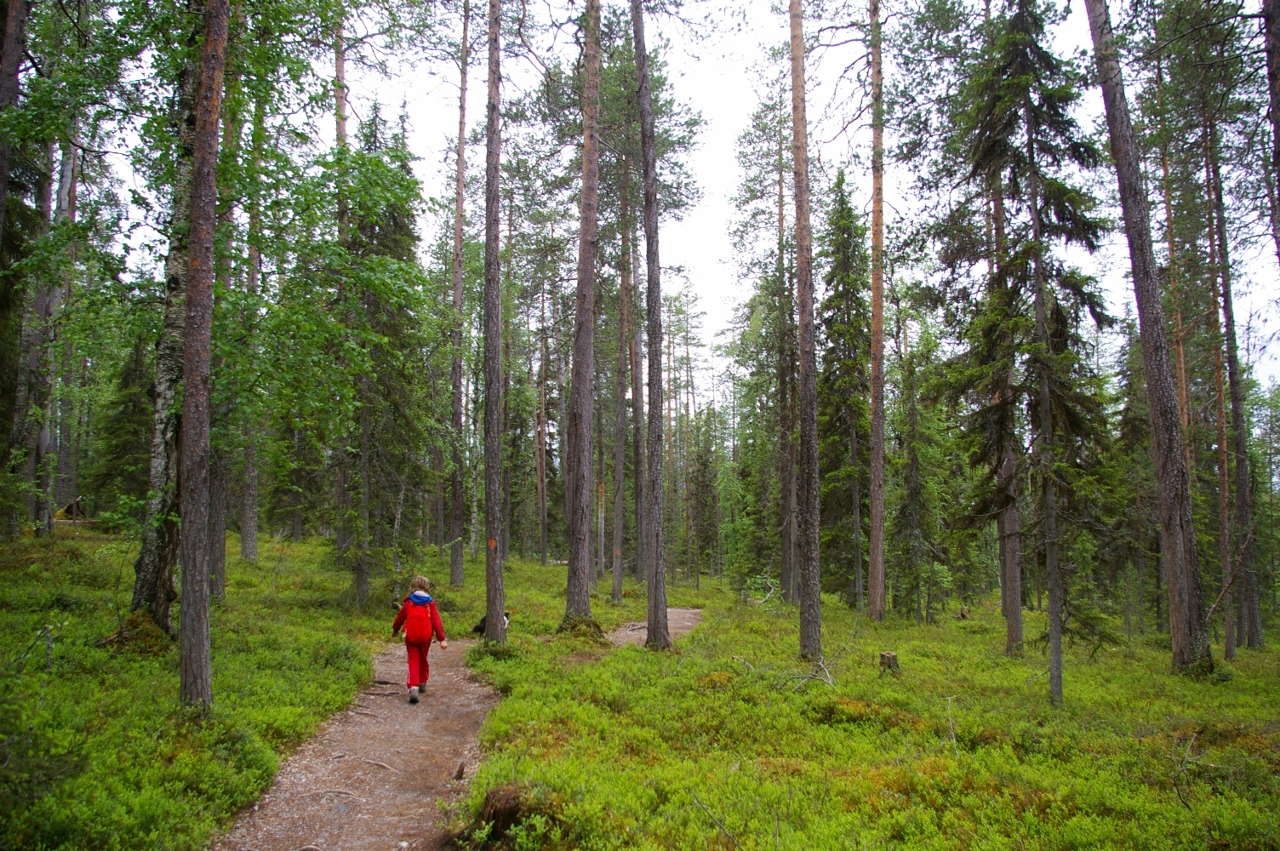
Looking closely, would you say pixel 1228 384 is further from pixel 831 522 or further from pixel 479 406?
pixel 479 406

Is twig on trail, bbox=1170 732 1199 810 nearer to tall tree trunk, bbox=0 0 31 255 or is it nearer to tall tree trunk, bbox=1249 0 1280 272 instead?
tall tree trunk, bbox=1249 0 1280 272

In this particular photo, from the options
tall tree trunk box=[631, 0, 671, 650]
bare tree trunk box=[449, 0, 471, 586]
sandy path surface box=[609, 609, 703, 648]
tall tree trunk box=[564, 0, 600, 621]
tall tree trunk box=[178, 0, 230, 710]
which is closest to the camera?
tall tree trunk box=[178, 0, 230, 710]

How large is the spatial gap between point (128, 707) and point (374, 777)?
2.37 metres

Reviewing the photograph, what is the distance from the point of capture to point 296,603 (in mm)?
13930

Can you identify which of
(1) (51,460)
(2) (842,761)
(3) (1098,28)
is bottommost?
(2) (842,761)

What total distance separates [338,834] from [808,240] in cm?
1107

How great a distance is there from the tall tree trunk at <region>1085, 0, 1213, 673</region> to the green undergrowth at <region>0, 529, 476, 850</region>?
14.5 meters

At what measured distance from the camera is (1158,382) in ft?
37.8

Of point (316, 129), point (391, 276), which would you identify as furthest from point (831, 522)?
point (316, 129)

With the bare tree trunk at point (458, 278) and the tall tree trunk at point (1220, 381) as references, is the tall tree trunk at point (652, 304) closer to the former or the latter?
Result: the bare tree trunk at point (458, 278)

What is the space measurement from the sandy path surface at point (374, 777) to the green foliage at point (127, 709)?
236 mm

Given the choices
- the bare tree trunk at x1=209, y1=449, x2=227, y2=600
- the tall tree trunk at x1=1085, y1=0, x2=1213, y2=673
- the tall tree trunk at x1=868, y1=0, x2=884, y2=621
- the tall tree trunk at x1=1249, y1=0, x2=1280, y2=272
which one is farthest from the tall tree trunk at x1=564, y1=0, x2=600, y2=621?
the tall tree trunk at x1=1249, y1=0, x2=1280, y2=272

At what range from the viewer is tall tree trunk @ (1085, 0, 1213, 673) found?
36.8 ft

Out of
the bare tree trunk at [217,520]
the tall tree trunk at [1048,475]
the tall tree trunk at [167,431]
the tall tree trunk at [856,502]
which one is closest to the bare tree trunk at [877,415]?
the tall tree trunk at [856,502]
